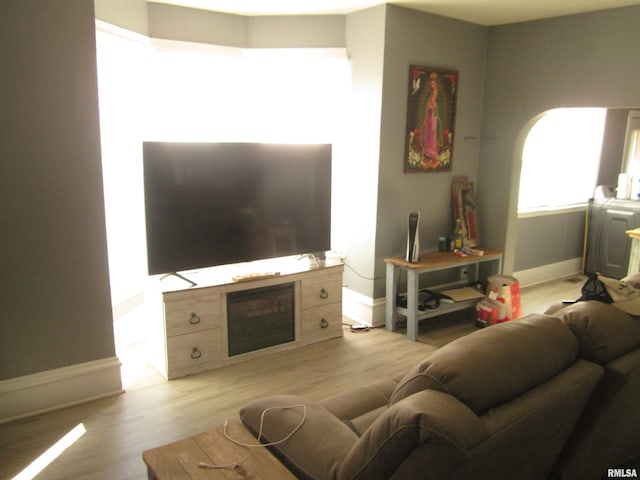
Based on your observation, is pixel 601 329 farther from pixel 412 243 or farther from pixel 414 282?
pixel 412 243

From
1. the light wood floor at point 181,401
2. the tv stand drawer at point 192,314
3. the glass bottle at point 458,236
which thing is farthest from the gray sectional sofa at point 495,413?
the glass bottle at point 458,236

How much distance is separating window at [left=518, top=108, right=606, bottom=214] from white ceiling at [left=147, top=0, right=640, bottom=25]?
1.72 metres

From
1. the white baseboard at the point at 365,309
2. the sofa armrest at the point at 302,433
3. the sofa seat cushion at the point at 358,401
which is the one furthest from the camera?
the white baseboard at the point at 365,309

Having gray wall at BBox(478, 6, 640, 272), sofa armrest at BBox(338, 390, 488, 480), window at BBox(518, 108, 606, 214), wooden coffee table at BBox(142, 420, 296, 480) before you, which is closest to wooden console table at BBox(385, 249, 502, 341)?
gray wall at BBox(478, 6, 640, 272)

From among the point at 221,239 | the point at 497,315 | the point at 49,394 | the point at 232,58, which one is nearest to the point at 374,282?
the point at 497,315

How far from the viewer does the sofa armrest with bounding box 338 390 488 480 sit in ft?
3.47

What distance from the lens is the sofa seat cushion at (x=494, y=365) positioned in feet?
3.99

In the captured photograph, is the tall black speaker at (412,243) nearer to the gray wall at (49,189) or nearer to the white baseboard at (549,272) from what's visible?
the white baseboard at (549,272)

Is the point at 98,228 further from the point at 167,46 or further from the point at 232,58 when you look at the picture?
the point at 232,58

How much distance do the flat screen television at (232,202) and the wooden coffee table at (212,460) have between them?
1829 millimetres

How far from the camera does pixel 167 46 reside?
145 inches

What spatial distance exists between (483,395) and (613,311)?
819 mm

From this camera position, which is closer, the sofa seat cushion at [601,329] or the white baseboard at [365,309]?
the sofa seat cushion at [601,329]

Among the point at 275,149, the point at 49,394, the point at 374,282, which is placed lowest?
the point at 49,394
